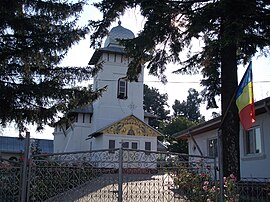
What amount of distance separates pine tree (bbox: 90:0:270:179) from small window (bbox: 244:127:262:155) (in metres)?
3.08

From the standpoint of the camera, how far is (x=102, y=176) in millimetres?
6844

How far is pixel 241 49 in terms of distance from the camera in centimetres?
1072

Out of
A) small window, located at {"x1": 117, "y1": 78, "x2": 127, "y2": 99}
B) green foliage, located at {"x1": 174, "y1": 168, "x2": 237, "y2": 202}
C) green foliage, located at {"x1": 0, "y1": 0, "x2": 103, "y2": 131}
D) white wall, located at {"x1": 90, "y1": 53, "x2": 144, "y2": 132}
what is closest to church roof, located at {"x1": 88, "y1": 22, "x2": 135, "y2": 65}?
white wall, located at {"x1": 90, "y1": 53, "x2": 144, "y2": 132}

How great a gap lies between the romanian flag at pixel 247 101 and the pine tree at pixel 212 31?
1901 mm

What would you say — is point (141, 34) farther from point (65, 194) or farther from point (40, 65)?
point (65, 194)

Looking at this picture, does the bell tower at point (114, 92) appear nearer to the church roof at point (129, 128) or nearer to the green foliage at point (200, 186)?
the church roof at point (129, 128)

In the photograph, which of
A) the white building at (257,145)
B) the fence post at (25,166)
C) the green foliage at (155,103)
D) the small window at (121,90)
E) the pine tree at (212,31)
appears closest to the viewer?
the fence post at (25,166)

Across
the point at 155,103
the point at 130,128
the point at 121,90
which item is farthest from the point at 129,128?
the point at 155,103

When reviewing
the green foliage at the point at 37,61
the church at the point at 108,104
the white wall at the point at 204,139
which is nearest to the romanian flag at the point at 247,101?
the green foliage at the point at 37,61

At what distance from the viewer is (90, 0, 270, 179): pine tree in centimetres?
843

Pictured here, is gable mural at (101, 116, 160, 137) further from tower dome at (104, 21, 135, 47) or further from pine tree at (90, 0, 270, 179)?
pine tree at (90, 0, 270, 179)

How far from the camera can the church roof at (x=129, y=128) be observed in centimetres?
2708

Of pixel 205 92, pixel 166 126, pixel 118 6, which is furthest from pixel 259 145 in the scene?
pixel 166 126

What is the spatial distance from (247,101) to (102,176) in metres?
3.19
